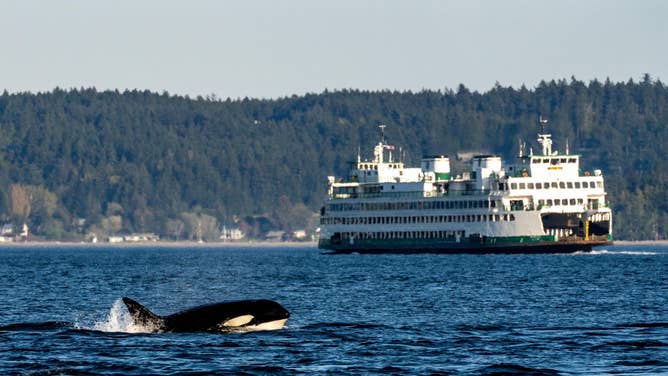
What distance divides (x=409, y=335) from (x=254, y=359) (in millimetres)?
10276

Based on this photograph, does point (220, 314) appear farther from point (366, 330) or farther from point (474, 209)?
point (474, 209)

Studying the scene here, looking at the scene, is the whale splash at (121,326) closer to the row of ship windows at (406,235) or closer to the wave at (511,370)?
the wave at (511,370)

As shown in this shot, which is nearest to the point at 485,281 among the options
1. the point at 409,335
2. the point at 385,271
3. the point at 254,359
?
the point at 385,271

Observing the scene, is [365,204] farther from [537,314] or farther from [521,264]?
[537,314]

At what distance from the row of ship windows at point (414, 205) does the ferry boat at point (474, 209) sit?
0.12 meters

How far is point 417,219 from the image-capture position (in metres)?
187

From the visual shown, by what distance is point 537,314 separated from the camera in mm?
66812

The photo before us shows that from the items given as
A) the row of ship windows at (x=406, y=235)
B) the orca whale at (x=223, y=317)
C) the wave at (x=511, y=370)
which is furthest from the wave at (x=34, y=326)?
the row of ship windows at (x=406, y=235)

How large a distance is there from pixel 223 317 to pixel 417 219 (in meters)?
139

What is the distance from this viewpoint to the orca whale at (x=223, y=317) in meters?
48.9

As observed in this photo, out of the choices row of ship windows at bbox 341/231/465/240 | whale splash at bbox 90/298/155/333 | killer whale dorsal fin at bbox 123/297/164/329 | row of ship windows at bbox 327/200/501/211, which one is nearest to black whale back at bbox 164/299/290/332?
killer whale dorsal fin at bbox 123/297/164/329

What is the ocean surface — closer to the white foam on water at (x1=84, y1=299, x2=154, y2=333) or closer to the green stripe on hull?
the white foam on water at (x1=84, y1=299, x2=154, y2=333)

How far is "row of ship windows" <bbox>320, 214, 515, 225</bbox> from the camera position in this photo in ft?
584

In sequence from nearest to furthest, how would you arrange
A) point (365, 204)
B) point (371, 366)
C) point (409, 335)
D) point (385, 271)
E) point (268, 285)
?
point (371, 366), point (409, 335), point (268, 285), point (385, 271), point (365, 204)
